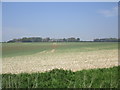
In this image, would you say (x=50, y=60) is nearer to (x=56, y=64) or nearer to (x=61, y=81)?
(x=56, y=64)

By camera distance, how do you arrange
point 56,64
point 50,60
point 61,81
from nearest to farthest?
1. point 61,81
2. point 56,64
3. point 50,60

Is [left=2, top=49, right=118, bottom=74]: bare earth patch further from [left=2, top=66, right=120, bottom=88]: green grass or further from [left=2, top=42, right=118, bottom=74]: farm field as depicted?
[left=2, top=66, right=120, bottom=88]: green grass

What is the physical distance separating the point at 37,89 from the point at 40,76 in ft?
3.86

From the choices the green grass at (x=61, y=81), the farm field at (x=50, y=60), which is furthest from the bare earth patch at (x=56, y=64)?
the green grass at (x=61, y=81)

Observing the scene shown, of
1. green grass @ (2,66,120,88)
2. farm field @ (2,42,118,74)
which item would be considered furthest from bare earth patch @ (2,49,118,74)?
green grass @ (2,66,120,88)

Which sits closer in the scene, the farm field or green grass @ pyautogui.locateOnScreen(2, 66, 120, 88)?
green grass @ pyautogui.locateOnScreen(2, 66, 120, 88)

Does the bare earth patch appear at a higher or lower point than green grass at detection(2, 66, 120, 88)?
lower

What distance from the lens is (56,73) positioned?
6.75 metres

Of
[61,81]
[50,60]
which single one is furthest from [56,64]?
[61,81]

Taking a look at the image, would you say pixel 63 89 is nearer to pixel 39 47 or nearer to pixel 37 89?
pixel 37 89

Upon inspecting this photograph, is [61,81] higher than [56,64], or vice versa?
[61,81]

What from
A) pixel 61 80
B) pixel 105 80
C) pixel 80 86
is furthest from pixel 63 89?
pixel 105 80

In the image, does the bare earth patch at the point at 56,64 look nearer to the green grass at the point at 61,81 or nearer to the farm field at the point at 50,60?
the farm field at the point at 50,60

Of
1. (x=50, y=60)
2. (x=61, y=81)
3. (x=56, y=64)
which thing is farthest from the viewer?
(x=50, y=60)
